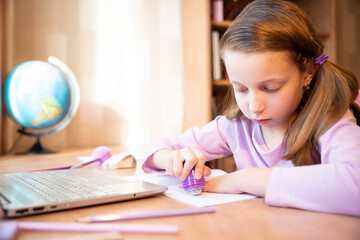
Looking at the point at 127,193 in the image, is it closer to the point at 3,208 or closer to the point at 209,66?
the point at 3,208

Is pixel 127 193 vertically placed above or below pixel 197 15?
A: below

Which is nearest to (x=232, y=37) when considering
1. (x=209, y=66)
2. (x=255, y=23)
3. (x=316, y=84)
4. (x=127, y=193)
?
(x=255, y=23)

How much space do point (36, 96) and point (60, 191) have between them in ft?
2.79

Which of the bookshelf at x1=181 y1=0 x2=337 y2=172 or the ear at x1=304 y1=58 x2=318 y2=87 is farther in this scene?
the bookshelf at x1=181 y1=0 x2=337 y2=172

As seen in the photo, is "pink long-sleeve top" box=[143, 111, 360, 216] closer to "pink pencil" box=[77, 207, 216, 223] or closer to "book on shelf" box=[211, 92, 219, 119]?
"pink pencil" box=[77, 207, 216, 223]

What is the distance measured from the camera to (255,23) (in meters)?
0.69

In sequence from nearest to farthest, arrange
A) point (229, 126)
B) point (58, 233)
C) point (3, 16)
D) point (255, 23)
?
1. point (58, 233)
2. point (255, 23)
3. point (229, 126)
4. point (3, 16)

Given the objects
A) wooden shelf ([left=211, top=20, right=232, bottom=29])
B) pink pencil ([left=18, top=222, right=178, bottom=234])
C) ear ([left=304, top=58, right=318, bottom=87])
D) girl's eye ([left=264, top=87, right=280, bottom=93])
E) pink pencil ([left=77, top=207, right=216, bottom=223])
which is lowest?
pink pencil ([left=77, top=207, right=216, bottom=223])

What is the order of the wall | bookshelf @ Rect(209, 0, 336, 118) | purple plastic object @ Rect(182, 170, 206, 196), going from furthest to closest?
1. the wall
2. bookshelf @ Rect(209, 0, 336, 118)
3. purple plastic object @ Rect(182, 170, 206, 196)

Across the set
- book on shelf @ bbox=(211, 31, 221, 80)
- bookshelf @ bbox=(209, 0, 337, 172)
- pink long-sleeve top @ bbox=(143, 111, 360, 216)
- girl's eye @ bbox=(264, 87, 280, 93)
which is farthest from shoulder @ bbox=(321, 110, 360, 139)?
book on shelf @ bbox=(211, 31, 221, 80)

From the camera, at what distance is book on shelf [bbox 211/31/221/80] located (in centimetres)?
181

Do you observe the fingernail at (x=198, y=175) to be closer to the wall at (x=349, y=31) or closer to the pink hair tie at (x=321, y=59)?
the pink hair tie at (x=321, y=59)

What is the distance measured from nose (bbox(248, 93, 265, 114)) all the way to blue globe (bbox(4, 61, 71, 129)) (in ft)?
3.06

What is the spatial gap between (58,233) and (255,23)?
1.72 feet
